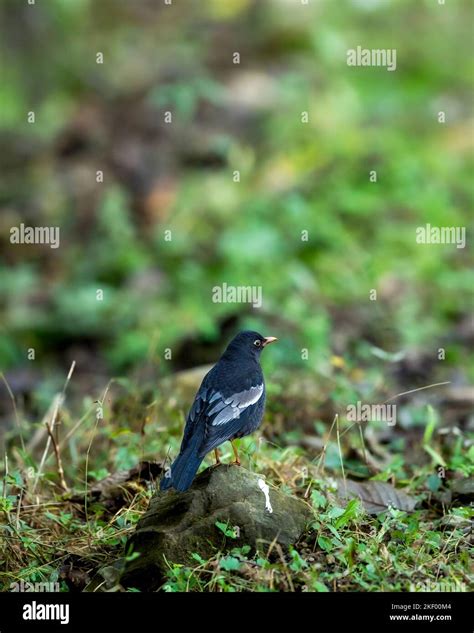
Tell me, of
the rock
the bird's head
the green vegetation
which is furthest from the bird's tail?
the bird's head

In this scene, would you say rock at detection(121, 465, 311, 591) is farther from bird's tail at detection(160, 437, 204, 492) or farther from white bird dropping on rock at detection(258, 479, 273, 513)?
bird's tail at detection(160, 437, 204, 492)

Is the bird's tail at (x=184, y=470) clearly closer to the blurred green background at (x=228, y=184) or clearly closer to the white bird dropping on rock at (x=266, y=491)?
the white bird dropping on rock at (x=266, y=491)

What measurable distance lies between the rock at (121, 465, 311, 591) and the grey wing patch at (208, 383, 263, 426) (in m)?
0.23

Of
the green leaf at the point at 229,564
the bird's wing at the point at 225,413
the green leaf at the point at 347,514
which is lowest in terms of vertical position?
the green leaf at the point at 229,564

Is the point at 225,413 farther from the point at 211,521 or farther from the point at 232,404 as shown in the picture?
the point at 211,521

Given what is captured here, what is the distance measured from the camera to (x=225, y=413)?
430cm

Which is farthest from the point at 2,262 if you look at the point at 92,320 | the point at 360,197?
the point at 360,197

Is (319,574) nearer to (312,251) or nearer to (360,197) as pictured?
(312,251)

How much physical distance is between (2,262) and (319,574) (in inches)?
306

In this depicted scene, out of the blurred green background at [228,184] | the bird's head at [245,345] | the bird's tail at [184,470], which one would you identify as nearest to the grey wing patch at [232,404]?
the bird's tail at [184,470]

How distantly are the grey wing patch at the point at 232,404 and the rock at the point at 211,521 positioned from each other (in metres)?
0.23

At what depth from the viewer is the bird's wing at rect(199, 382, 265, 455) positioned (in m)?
4.19

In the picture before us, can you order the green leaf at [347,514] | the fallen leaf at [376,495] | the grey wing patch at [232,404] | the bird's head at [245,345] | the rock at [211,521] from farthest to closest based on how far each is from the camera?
the bird's head at [245,345] < the fallen leaf at [376,495] < the grey wing patch at [232,404] < the green leaf at [347,514] < the rock at [211,521]

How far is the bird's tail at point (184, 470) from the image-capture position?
393 centimetres
